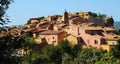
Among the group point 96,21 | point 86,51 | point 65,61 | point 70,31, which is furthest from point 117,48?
point 96,21

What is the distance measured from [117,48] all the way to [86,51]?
3.23 metres

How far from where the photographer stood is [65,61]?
41.8m

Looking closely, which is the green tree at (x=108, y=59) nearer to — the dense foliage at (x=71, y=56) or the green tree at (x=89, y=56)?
the dense foliage at (x=71, y=56)

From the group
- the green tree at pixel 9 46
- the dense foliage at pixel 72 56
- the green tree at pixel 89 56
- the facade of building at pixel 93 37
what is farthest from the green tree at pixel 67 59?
the green tree at pixel 9 46

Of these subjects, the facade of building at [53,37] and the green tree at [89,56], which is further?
the facade of building at [53,37]

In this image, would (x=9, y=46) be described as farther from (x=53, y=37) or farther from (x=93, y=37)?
(x=53, y=37)

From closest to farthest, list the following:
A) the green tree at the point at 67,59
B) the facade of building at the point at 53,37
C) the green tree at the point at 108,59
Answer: the green tree at the point at 67,59, the green tree at the point at 108,59, the facade of building at the point at 53,37

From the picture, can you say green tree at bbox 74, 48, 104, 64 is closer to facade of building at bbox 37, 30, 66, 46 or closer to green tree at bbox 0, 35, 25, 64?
facade of building at bbox 37, 30, 66, 46

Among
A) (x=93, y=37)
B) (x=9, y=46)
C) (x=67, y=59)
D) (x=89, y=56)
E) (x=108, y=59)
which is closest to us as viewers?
(x=9, y=46)

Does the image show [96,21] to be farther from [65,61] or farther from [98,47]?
[65,61]

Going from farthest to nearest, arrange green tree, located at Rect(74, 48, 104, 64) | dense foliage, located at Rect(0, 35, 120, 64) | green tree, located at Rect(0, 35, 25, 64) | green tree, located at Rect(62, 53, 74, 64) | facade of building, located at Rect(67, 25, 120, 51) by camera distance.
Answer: facade of building, located at Rect(67, 25, 120, 51)
green tree, located at Rect(74, 48, 104, 64)
dense foliage, located at Rect(0, 35, 120, 64)
green tree, located at Rect(62, 53, 74, 64)
green tree, located at Rect(0, 35, 25, 64)

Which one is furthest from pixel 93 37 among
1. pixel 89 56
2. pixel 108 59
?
pixel 108 59

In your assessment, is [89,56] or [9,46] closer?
[9,46]

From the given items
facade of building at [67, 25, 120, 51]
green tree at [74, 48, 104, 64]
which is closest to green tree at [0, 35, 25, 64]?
green tree at [74, 48, 104, 64]
